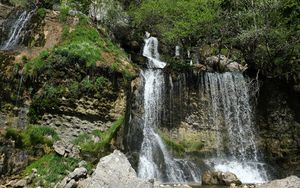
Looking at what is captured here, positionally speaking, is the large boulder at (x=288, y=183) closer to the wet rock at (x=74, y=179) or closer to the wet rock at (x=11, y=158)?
the wet rock at (x=74, y=179)

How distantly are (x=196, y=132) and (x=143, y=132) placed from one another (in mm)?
3689

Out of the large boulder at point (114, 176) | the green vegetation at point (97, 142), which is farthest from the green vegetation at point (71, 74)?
the large boulder at point (114, 176)

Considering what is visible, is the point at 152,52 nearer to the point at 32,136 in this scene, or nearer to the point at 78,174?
the point at 32,136

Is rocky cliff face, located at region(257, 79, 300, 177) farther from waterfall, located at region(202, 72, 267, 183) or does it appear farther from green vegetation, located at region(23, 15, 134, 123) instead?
green vegetation, located at region(23, 15, 134, 123)

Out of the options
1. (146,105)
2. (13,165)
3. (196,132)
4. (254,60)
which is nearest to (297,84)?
(254,60)

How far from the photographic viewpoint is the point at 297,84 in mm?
21750

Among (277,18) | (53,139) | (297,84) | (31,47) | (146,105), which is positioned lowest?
(53,139)

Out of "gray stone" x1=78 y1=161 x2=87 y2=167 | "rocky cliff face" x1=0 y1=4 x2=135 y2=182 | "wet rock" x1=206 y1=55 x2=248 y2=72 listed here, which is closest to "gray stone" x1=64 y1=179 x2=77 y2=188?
"gray stone" x1=78 y1=161 x2=87 y2=167

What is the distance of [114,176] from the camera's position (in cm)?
998

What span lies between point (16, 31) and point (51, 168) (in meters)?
10.9

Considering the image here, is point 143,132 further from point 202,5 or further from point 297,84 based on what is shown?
point 202,5

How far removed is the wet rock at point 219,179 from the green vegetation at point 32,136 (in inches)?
274

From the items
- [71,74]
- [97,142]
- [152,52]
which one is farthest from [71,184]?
[152,52]

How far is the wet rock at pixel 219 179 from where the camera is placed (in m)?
16.6
